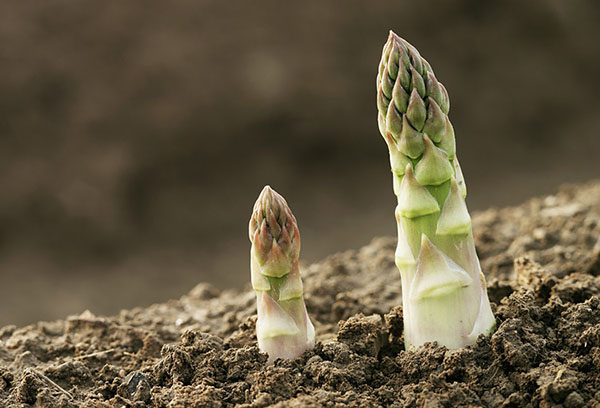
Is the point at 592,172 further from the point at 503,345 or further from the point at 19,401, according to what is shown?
the point at 19,401

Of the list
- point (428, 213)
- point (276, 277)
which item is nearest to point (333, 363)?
point (276, 277)

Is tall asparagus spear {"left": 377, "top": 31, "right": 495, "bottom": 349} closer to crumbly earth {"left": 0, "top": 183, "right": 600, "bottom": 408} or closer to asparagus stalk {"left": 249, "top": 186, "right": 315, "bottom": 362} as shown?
crumbly earth {"left": 0, "top": 183, "right": 600, "bottom": 408}

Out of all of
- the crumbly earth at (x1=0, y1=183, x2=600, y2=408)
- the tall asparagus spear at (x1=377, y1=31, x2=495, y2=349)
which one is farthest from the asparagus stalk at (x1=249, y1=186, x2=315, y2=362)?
the tall asparagus spear at (x1=377, y1=31, x2=495, y2=349)

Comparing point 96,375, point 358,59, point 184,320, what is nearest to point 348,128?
point 358,59

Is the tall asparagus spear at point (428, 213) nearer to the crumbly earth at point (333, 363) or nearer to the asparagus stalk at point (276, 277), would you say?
the crumbly earth at point (333, 363)

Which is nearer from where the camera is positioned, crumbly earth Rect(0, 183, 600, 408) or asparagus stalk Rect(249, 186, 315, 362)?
crumbly earth Rect(0, 183, 600, 408)
